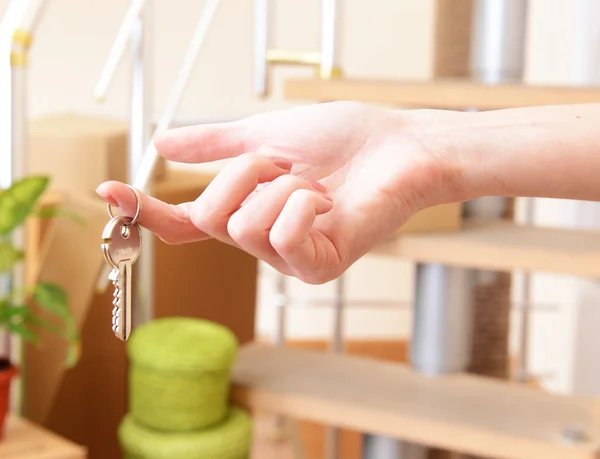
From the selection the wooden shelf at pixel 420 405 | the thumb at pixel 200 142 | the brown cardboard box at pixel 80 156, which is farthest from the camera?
the brown cardboard box at pixel 80 156

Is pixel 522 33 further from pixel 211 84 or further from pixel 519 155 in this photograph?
pixel 211 84

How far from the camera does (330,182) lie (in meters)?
0.73

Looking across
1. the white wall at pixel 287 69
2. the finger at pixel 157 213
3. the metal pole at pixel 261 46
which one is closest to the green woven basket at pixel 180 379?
the metal pole at pixel 261 46

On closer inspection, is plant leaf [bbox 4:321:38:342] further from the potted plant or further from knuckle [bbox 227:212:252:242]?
knuckle [bbox 227:212:252:242]

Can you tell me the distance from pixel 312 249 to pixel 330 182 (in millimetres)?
136

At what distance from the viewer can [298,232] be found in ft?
1.87

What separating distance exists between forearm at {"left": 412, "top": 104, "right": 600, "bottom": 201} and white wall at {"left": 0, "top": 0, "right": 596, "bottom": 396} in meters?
2.12

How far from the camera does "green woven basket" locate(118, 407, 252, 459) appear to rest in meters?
1.41

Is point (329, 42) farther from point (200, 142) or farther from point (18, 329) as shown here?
point (200, 142)

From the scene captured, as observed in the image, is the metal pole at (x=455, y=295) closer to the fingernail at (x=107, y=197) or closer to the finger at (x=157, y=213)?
the finger at (x=157, y=213)

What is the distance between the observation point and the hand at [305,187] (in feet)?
1.96

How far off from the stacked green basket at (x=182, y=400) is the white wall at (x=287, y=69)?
4.65ft

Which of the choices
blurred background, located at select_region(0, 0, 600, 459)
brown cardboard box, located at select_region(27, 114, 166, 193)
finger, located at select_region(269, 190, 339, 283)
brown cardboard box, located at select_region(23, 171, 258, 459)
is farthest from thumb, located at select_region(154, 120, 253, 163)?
blurred background, located at select_region(0, 0, 600, 459)

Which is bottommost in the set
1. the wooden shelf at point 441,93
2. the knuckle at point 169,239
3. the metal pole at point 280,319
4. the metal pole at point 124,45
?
the metal pole at point 280,319
